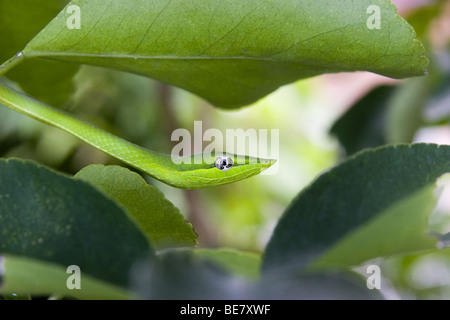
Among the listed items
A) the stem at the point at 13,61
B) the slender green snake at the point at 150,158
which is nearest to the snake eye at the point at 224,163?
the slender green snake at the point at 150,158

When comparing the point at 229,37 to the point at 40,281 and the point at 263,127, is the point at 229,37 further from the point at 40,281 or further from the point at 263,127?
the point at 263,127

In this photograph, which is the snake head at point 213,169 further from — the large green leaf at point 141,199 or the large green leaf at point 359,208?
the large green leaf at point 359,208

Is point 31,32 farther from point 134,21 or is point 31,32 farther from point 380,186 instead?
point 380,186

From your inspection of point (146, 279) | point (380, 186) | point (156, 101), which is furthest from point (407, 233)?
point (156, 101)

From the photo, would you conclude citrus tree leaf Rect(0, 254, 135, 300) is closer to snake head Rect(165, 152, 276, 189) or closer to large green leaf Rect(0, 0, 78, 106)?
snake head Rect(165, 152, 276, 189)

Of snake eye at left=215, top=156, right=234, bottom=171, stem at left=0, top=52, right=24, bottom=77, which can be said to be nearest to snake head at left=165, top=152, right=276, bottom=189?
snake eye at left=215, top=156, right=234, bottom=171

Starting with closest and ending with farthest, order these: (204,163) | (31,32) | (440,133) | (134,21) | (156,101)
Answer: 1. (134,21)
2. (204,163)
3. (31,32)
4. (156,101)
5. (440,133)

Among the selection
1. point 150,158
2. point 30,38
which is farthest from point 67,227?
point 30,38
